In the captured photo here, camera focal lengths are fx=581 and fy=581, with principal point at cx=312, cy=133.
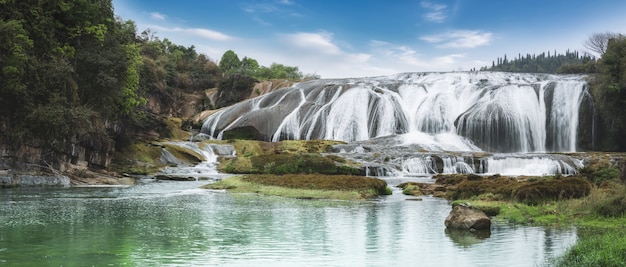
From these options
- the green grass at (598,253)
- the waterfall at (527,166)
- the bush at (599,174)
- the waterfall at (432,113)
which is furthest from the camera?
the waterfall at (432,113)

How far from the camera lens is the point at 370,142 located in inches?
2328

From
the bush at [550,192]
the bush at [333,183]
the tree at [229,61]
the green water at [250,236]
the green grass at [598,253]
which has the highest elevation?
the tree at [229,61]

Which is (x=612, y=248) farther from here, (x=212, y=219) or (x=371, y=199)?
(x=371, y=199)

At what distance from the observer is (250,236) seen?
632 inches

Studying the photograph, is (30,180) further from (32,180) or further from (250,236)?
(250,236)

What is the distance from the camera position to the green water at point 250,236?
12.8 m

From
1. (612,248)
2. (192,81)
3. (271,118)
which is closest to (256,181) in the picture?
(612,248)

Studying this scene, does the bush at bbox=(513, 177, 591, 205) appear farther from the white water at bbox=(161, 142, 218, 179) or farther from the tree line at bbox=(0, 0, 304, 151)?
the tree line at bbox=(0, 0, 304, 151)

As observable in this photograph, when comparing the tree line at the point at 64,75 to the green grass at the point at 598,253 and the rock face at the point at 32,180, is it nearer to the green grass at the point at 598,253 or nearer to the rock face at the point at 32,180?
the rock face at the point at 32,180

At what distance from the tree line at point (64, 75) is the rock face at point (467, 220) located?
88.1 feet

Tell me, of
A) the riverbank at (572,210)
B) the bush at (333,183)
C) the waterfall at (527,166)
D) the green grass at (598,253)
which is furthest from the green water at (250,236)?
the waterfall at (527,166)

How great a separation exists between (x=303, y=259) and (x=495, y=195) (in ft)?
45.2

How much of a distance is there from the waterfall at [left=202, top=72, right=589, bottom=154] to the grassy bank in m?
26.4

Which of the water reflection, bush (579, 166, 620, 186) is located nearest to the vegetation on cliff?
the water reflection
